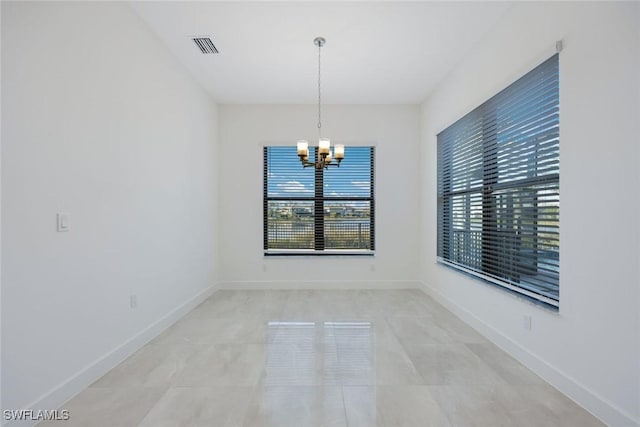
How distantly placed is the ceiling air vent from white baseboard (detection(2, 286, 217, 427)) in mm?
2867

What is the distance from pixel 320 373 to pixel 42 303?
184 centimetres

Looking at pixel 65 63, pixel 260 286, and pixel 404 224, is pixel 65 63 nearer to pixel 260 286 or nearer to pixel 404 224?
pixel 260 286

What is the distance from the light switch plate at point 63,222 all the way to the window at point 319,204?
326 cm

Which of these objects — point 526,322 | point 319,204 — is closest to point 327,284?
point 319,204

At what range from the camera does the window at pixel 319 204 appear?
17.1 ft

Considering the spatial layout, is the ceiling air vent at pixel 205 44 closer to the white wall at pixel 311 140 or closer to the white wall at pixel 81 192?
the white wall at pixel 81 192

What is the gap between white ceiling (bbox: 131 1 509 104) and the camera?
2750 mm

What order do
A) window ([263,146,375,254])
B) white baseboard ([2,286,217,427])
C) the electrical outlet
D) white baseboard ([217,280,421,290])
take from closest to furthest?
white baseboard ([2,286,217,427]) → the electrical outlet → white baseboard ([217,280,421,290]) → window ([263,146,375,254])

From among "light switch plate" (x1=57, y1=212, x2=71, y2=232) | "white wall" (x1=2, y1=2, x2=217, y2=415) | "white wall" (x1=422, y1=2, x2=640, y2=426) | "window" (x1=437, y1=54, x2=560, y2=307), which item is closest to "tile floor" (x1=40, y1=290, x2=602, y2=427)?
"white wall" (x1=422, y1=2, x2=640, y2=426)

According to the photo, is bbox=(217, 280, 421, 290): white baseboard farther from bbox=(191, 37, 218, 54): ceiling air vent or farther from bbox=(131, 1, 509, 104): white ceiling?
bbox=(191, 37, 218, 54): ceiling air vent

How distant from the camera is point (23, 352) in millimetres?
1718

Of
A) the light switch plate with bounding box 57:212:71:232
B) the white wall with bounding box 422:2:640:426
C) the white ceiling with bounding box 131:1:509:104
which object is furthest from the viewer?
the white ceiling with bounding box 131:1:509:104

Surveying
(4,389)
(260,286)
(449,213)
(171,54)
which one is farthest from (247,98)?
(4,389)

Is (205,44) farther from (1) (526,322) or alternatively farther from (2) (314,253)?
(1) (526,322)
